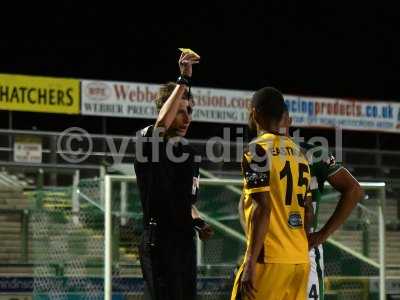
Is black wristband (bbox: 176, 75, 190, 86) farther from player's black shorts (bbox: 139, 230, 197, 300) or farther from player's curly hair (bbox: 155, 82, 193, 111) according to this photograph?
player's black shorts (bbox: 139, 230, 197, 300)

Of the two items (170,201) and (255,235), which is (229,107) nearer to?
(170,201)

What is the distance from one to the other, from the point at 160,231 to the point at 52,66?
22.3 m

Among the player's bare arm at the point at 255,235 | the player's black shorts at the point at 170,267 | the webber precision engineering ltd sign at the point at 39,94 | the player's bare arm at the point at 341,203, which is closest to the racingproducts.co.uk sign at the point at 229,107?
the webber precision engineering ltd sign at the point at 39,94

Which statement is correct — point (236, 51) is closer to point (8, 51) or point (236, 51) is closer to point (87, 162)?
point (8, 51)

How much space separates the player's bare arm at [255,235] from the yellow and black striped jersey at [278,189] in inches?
1.8

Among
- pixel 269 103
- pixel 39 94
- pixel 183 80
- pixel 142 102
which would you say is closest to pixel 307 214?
pixel 269 103

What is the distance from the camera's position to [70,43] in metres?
28.5

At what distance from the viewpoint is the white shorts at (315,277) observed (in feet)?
21.3

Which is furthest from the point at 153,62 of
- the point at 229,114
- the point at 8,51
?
the point at 229,114

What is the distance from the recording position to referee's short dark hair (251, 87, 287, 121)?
545cm

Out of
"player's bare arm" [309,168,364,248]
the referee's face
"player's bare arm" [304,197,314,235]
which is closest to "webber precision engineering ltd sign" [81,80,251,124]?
the referee's face

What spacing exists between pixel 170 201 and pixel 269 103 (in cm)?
105

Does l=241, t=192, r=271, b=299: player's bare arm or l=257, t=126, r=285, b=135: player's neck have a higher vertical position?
l=257, t=126, r=285, b=135: player's neck

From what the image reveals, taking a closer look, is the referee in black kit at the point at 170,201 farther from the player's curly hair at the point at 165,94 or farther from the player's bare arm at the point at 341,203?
the player's bare arm at the point at 341,203
